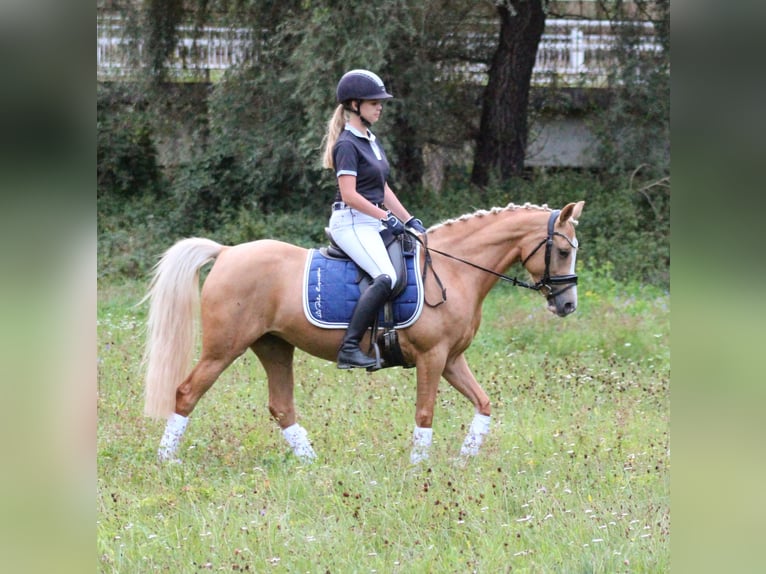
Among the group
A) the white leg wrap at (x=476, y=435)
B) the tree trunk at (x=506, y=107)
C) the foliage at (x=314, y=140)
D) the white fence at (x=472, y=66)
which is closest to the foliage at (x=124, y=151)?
the foliage at (x=314, y=140)

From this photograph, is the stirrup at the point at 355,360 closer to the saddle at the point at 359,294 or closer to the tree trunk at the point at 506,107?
the saddle at the point at 359,294

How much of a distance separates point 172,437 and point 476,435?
2081mm

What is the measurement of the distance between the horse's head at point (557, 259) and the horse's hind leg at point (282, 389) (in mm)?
1867

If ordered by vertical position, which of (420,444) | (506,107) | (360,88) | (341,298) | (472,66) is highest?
(472,66)

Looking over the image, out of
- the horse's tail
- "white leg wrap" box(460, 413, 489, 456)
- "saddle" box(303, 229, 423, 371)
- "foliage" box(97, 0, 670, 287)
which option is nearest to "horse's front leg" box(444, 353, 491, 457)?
"white leg wrap" box(460, 413, 489, 456)

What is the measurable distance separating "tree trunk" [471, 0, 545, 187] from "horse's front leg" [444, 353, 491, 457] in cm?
1028

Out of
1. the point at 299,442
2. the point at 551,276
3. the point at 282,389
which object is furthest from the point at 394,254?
the point at 299,442

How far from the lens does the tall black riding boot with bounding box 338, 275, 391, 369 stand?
19.0 ft

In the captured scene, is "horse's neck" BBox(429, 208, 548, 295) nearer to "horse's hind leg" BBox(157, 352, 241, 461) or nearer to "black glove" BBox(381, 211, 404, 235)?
"black glove" BBox(381, 211, 404, 235)

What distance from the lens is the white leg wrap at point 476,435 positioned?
6.09 meters

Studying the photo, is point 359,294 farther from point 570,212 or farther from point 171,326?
point 570,212

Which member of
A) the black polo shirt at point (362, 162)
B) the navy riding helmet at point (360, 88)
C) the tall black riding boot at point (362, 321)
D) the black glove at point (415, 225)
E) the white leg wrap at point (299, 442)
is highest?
the navy riding helmet at point (360, 88)

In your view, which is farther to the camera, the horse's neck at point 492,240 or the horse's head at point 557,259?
the horse's neck at point 492,240

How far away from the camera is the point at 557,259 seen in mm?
6133
